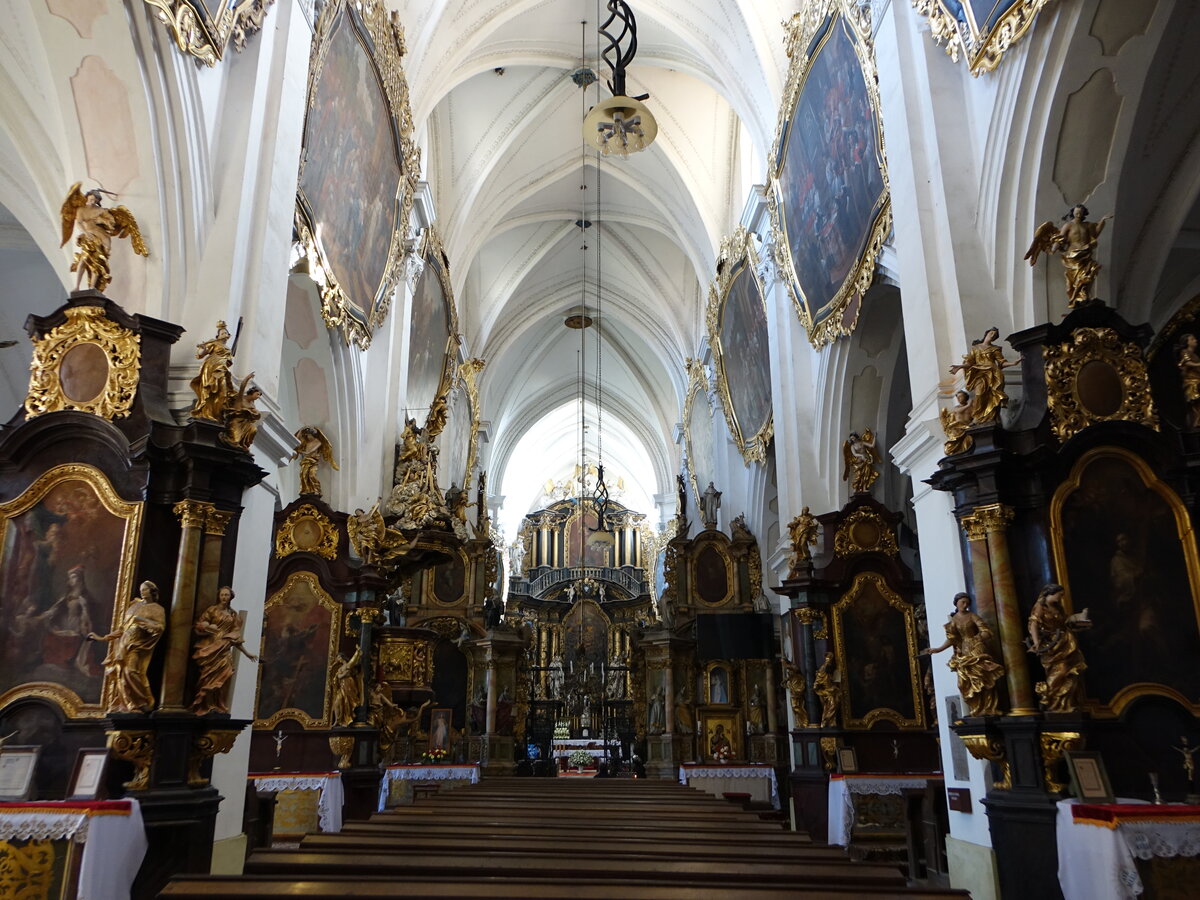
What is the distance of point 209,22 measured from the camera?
712 centimetres

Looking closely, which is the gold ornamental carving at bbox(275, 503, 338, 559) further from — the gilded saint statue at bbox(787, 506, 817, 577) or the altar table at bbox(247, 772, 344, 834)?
the gilded saint statue at bbox(787, 506, 817, 577)

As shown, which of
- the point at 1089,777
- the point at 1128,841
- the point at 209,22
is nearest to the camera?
the point at 1128,841

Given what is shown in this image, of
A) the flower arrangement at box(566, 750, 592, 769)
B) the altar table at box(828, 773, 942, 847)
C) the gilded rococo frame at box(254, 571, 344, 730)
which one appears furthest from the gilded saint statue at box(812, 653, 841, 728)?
the flower arrangement at box(566, 750, 592, 769)

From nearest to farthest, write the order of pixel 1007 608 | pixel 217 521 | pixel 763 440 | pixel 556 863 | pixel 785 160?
1. pixel 556 863
2. pixel 1007 608
3. pixel 217 521
4. pixel 785 160
5. pixel 763 440

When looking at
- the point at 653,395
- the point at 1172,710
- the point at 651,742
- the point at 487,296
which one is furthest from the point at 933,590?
the point at 653,395

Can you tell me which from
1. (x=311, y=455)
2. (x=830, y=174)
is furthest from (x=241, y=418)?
(x=830, y=174)

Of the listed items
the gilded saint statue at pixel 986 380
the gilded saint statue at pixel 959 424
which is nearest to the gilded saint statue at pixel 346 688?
the gilded saint statue at pixel 959 424

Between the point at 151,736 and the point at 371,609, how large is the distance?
5.39 m

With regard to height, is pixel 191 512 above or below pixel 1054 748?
above

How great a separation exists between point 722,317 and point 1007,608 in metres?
11.6

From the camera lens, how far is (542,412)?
32250 mm

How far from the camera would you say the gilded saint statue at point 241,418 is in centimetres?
644

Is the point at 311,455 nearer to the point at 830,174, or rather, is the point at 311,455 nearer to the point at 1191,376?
the point at 830,174

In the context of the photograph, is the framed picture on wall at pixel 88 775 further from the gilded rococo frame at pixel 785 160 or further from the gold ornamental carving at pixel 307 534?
the gilded rococo frame at pixel 785 160
